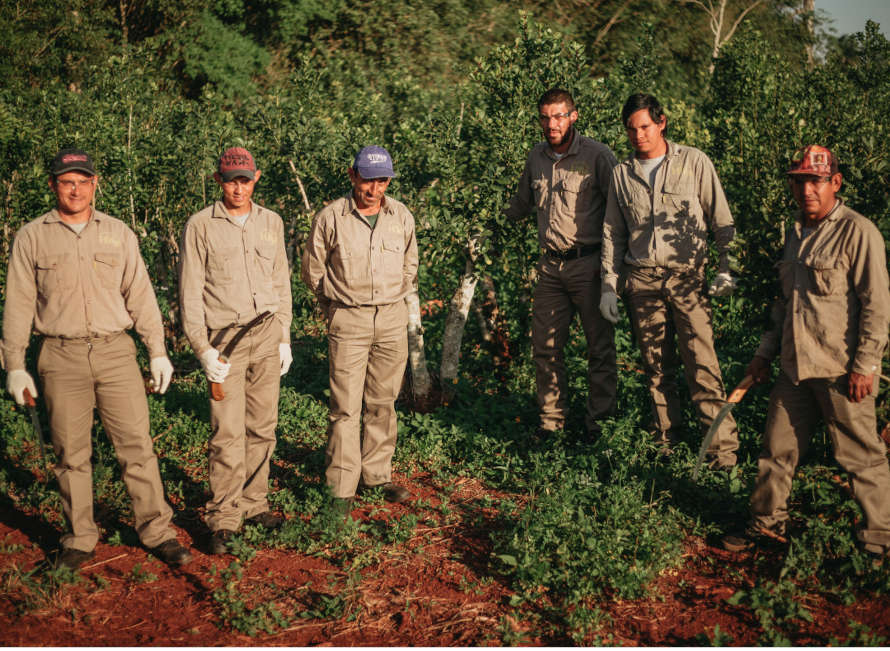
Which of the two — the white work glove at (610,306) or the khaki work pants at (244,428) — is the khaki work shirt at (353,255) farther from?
the white work glove at (610,306)

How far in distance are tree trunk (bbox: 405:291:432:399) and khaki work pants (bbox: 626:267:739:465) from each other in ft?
6.97

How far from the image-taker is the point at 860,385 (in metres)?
4.05

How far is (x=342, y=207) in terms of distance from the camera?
5.05 m

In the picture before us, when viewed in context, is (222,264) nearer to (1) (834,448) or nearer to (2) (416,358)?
(2) (416,358)

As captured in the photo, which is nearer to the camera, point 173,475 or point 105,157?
point 173,475

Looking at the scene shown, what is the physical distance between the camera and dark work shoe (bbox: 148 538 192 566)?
4.58 m

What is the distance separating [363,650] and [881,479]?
299 centimetres

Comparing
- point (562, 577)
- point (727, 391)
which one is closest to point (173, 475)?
point (562, 577)

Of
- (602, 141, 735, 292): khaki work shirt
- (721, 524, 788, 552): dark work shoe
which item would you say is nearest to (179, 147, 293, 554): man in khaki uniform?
(602, 141, 735, 292): khaki work shirt

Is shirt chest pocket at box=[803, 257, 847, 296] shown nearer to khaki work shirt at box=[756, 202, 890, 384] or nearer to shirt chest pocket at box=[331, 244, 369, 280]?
khaki work shirt at box=[756, 202, 890, 384]

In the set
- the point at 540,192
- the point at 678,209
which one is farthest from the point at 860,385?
the point at 540,192

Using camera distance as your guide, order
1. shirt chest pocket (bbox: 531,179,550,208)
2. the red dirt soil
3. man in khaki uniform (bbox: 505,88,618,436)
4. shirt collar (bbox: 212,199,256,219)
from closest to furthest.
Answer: the red dirt soil, shirt collar (bbox: 212,199,256,219), man in khaki uniform (bbox: 505,88,618,436), shirt chest pocket (bbox: 531,179,550,208)

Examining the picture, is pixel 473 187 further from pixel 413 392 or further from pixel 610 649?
pixel 610 649

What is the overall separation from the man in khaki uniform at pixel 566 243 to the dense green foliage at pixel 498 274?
1.21 feet
